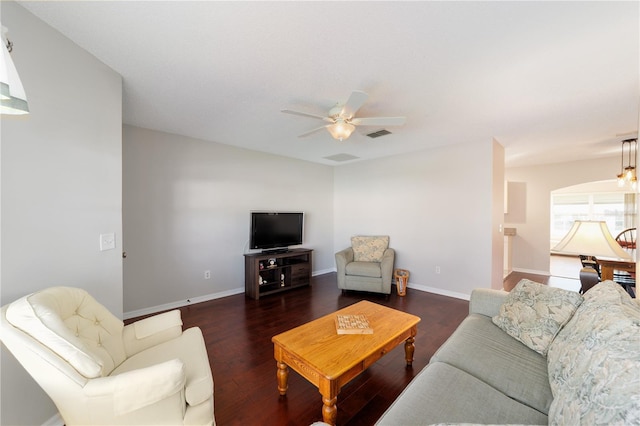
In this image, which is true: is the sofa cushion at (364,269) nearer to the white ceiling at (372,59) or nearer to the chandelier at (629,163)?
the white ceiling at (372,59)

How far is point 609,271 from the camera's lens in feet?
9.89

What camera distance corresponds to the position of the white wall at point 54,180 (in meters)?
1.34

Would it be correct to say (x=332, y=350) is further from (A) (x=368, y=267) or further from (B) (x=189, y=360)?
(A) (x=368, y=267)

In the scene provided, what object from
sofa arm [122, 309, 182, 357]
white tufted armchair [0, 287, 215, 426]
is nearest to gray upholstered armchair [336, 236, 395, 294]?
sofa arm [122, 309, 182, 357]

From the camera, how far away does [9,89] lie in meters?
0.88

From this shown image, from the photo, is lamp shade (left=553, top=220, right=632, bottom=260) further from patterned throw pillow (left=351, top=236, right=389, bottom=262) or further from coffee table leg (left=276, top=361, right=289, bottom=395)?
patterned throw pillow (left=351, top=236, right=389, bottom=262)

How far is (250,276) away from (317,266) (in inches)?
71.0

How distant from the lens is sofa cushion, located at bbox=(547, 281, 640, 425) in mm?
747

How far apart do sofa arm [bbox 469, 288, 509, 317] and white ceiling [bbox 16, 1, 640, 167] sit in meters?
1.85

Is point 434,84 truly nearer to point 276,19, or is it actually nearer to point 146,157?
point 276,19

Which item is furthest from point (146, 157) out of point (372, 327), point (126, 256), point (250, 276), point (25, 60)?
point (372, 327)

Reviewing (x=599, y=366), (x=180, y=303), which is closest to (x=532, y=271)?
(x=599, y=366)

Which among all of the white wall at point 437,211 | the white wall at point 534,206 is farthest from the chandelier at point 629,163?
the white wall at point 437,211

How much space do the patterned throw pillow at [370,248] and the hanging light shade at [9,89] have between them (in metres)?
4.29
